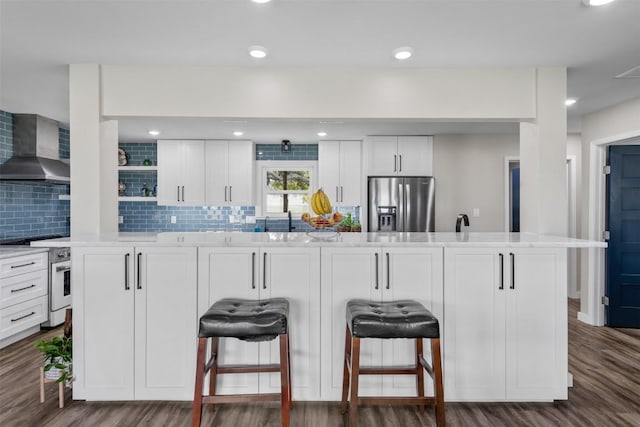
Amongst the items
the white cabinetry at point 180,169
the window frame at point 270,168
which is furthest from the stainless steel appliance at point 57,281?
the window frame at point 270,168

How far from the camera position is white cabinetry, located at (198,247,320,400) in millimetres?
2494

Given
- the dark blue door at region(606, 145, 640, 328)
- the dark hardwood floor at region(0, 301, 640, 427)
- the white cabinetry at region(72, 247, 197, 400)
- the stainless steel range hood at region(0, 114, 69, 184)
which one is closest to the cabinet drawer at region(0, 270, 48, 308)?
the dark hardwood floor at region(0, 301, 640, 427)

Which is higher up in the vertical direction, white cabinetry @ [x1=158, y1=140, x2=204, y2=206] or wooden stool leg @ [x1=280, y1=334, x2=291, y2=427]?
white cabinetry @ [x1=158, y1=140, x2=204, y2=206]

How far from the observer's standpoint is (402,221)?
5.08 meters

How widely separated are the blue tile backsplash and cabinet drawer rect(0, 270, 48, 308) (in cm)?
74

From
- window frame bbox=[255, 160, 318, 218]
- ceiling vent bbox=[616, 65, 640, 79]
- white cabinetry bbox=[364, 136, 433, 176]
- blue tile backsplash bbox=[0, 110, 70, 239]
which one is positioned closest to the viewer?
ceiling vent bbox=[616, 65, 640, 79]

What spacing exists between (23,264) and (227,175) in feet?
8.34

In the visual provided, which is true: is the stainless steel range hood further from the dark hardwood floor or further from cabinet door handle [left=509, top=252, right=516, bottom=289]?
cabinet door handle [left=509, top=252, right=516, bottom=289]

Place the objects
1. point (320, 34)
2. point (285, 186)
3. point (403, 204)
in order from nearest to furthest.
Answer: point (320, 34), point (403, 204), point (285, 186)

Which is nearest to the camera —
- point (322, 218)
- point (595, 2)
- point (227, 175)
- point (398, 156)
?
point (595, 2)

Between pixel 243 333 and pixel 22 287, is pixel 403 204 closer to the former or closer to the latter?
pixel 243 333

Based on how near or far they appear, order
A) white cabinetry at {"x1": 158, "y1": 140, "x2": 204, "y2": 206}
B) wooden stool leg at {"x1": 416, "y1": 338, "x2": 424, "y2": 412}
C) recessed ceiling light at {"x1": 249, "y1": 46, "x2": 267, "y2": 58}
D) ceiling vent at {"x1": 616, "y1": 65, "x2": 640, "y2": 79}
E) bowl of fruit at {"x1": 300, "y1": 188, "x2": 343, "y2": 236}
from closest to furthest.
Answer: wooden stool leg at {"x1": 416, "y1": 338, "x2": 424, "y2": 412}
recessed ceiling light at {"x1": 249, "y1": 46, "x2": 267, "y2": 58}
bowl of fruit at {"x1": 300, "y1": 188, "x2": 343, "y2": 236}
ceiling vent at {"x1": 616, "y1": 65, "x2": 640, "y2": 79}
white cabinetry at {"x1": 158, "y1": 140, "x2": 204, "y2": 206}

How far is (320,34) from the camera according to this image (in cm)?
234

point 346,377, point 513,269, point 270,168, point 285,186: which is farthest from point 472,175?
point 346,377
